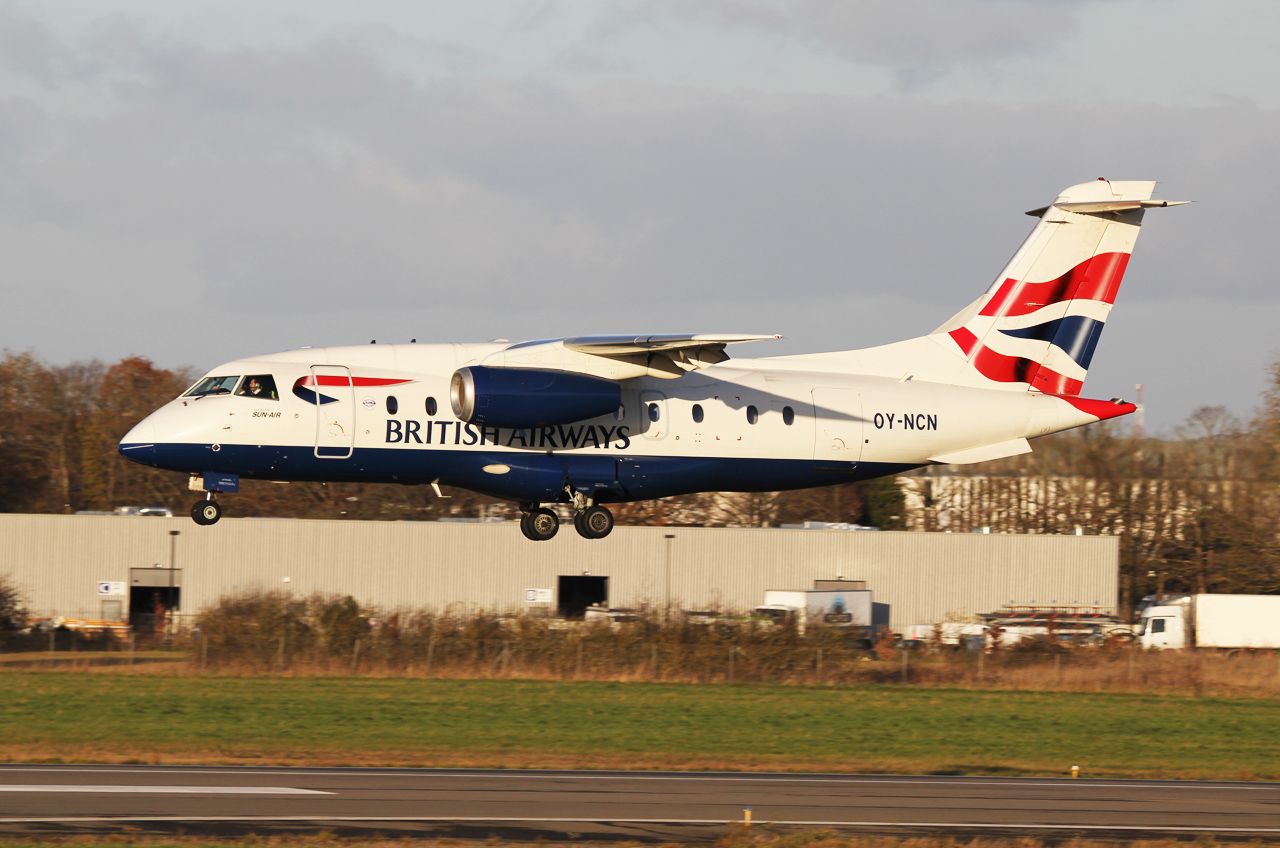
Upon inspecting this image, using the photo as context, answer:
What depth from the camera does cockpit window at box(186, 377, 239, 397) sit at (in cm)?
2744

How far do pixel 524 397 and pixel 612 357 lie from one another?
205 centimetres

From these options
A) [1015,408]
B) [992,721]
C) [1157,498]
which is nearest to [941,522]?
[1157,498]

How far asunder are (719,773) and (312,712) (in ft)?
38.3

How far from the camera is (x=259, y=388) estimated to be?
2738cm

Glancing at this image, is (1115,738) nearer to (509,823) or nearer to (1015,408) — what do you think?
(1015,408)

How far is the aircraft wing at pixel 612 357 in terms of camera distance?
28.0m

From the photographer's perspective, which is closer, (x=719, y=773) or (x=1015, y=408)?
(x=719, y=773)

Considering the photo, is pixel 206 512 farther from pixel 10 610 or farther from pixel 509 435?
pixel 10 610

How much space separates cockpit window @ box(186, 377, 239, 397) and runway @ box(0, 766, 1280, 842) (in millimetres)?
6255

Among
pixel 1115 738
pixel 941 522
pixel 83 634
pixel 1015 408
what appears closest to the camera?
pixel 1015 408

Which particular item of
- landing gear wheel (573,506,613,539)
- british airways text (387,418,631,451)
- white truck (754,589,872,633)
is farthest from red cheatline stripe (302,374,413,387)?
white truck (754,589,872,633)

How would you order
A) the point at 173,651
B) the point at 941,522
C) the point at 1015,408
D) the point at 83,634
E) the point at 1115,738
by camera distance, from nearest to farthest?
the point at 1015,408 < the point at 1115,738 < the point at 173,651 < the point at 83,634 < the point at 941,522

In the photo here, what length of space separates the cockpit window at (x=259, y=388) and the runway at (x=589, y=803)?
6.20 metres

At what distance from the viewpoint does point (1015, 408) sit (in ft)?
104
